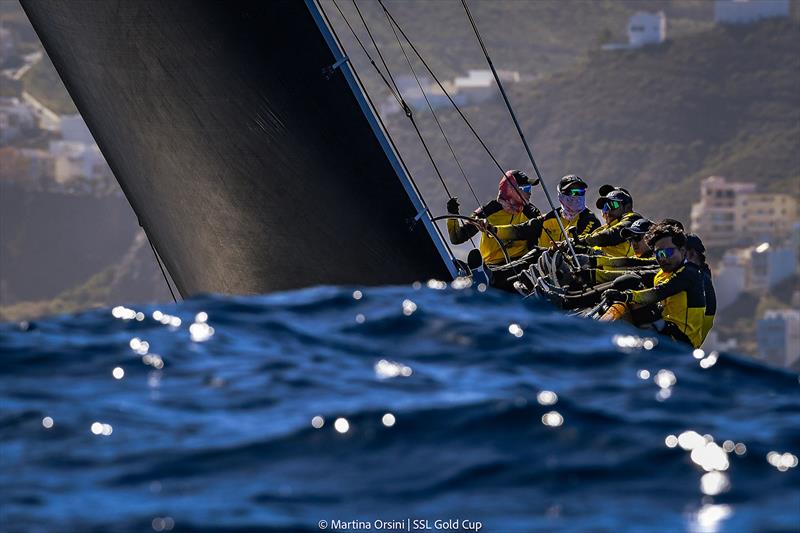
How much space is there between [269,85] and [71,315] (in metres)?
3.90

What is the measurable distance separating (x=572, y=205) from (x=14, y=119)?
509 ft

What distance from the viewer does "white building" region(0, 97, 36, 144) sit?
163 meters

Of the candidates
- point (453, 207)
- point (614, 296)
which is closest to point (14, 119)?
point (453, 207)

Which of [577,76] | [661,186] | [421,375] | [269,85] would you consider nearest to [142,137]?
[269,85]

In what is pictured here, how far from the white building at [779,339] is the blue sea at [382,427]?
381ft

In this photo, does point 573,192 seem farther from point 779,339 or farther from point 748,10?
point 748,10

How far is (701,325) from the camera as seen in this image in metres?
12.7

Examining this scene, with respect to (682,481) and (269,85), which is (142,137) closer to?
(269,85)

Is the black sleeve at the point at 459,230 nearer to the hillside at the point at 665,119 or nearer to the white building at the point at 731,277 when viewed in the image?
the white building at the point at 731,277

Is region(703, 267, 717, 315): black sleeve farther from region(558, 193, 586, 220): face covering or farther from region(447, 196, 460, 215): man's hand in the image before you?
region(447, 196, 460, 215): man's hand

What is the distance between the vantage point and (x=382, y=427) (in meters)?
6.76

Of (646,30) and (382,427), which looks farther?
(646,30)

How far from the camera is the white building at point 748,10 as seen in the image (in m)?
168

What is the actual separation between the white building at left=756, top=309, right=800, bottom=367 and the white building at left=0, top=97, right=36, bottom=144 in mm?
78231
